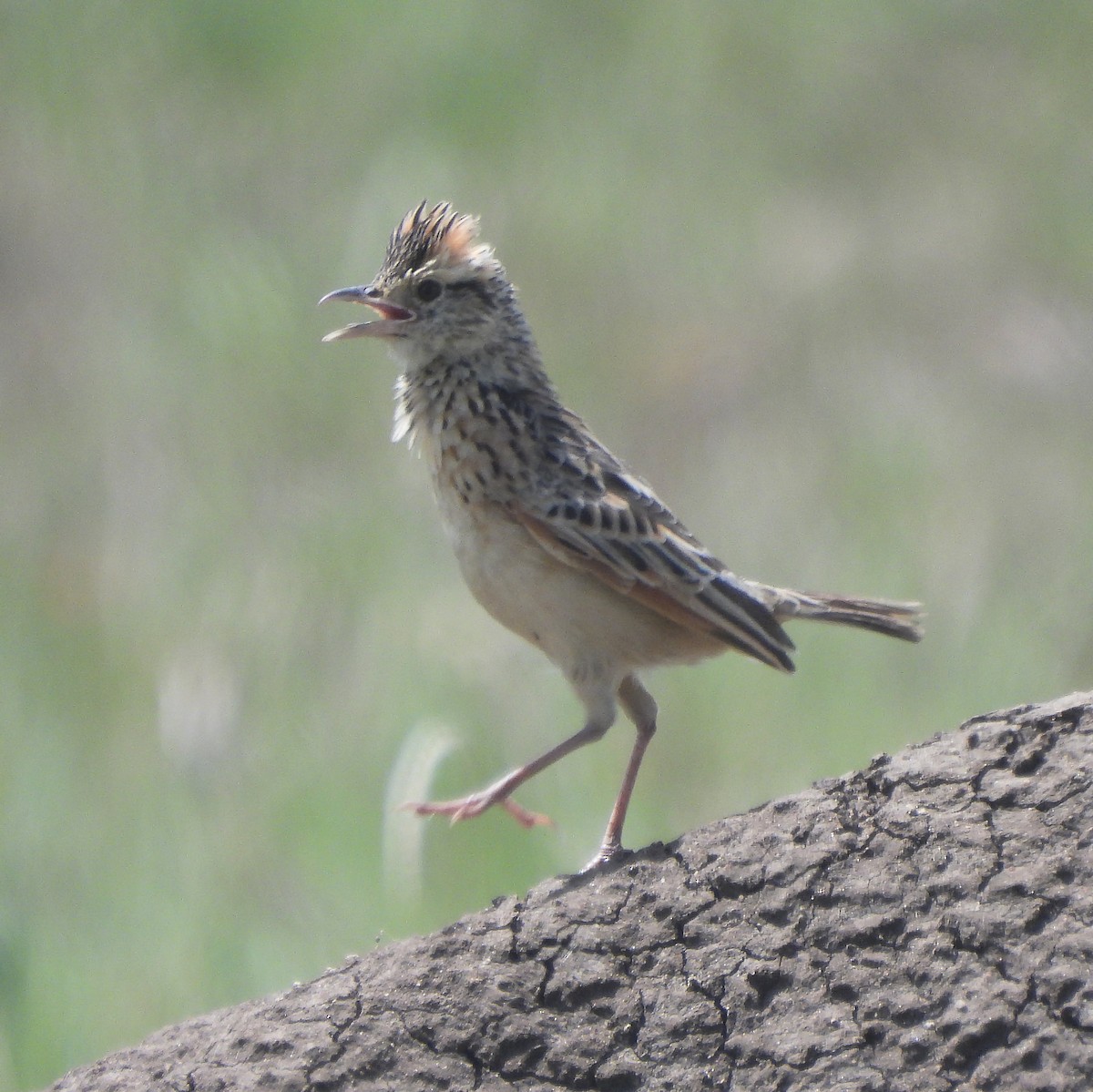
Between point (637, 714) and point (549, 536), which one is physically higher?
point (549, 536)

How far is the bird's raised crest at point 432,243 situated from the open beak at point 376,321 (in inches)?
6.0

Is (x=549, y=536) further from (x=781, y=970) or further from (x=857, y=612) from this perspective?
(x=781, y=970)

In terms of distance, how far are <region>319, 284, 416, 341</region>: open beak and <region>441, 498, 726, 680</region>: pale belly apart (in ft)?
2.35

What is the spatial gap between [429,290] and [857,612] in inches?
73.3

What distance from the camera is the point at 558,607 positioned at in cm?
663

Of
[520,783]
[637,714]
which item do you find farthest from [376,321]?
[520,783]

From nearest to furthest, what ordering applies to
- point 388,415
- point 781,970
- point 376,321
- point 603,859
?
1. point 781,970
2. point 603,859
3. point 376,321
4. point 388,415

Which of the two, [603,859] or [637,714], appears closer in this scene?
[603,859]

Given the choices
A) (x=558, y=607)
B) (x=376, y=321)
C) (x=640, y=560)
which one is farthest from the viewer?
(x=376, y=321)

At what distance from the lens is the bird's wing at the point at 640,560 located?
21.9ft

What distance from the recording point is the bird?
6637mm

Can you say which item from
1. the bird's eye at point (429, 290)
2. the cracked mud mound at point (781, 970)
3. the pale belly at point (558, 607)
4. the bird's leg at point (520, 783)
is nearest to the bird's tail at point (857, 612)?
the pale belly at point (558, 607)

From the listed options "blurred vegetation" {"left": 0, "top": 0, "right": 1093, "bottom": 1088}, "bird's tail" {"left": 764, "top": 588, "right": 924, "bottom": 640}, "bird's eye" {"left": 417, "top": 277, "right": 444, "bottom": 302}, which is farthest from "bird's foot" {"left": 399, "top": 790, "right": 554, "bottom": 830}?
"bird's eye" {"left": 417, "top": 277, "right": 444, "bottom": 302}

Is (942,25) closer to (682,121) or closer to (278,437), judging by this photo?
(682,121)
